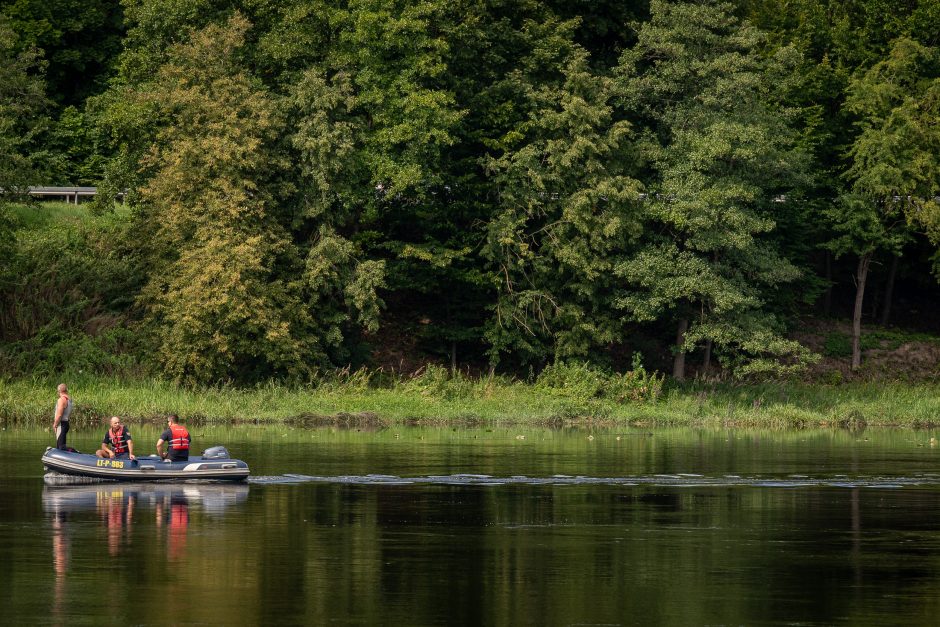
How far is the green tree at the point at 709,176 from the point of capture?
2458 inches

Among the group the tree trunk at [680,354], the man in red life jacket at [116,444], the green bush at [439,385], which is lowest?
the man in red life jacket at [116,444]

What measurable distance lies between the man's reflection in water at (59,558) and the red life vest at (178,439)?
5732 mm

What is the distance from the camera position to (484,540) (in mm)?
27938

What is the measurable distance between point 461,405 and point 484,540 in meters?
31.0

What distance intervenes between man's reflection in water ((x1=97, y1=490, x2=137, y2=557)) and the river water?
94 mm

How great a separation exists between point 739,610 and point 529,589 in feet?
10.5

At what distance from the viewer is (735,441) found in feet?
167

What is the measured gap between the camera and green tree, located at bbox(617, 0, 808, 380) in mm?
62438

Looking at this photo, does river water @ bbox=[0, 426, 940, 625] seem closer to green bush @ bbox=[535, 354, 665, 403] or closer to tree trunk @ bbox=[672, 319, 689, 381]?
green bush @ bbox=[535, 354, 665, 403]

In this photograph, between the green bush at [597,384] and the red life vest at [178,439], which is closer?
the red life vest at [178,439]

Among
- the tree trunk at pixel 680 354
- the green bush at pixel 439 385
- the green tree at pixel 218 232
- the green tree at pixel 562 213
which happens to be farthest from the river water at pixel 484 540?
the tree trunk at pixel 680 354

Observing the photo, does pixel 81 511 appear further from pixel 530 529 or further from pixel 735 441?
pixel 735 441

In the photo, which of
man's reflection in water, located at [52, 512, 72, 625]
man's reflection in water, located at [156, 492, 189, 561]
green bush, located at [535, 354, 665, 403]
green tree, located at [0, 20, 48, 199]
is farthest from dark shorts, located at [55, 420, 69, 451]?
green bush, located at [535, 354, 665, 403]

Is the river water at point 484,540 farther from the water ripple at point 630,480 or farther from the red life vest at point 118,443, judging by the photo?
the red life vest at point 118,443
